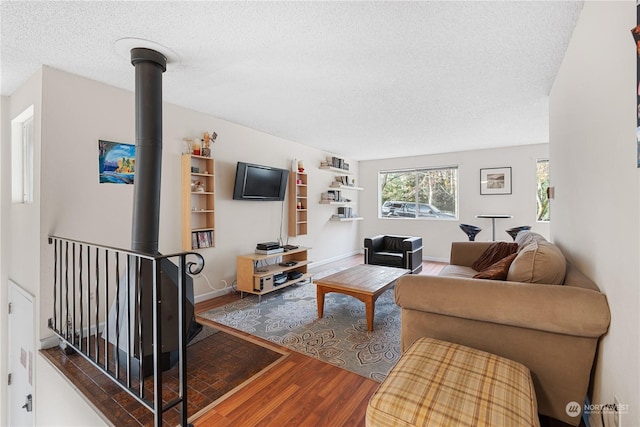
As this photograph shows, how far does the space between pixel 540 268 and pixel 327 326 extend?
1.87 metres

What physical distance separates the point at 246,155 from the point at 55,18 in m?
2.47

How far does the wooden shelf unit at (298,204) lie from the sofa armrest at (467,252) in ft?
8.14

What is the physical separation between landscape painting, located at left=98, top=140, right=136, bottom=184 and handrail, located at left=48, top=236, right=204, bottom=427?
2.30 ft

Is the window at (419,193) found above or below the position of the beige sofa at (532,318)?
above

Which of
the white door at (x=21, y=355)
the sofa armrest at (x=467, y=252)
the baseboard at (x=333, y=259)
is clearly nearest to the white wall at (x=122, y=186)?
the white door at (x=21, y=355)

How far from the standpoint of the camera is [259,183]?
4121 mm

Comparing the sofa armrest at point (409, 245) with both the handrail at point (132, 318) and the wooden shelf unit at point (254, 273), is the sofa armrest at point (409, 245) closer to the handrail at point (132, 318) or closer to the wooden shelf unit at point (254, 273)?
the wooden shelf unit at point (254, 273)

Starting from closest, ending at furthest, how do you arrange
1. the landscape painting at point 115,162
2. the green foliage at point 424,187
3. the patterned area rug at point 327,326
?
1. the patterned area rug at point 327,326
2. the landscape painting at point 115,162
3. the green foliage at point 424,187

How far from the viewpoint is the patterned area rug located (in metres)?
2.25

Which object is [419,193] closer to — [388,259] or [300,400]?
[388,259]

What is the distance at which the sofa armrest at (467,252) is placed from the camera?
3.41m

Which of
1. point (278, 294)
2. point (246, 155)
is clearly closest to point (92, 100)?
point (246, 155)

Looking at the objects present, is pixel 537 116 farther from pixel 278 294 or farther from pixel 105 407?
pixel 105 407

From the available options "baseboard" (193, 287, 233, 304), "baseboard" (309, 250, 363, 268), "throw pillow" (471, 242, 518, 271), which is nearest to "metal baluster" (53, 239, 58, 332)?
"baseboard" (193, 287, 233, 304)
